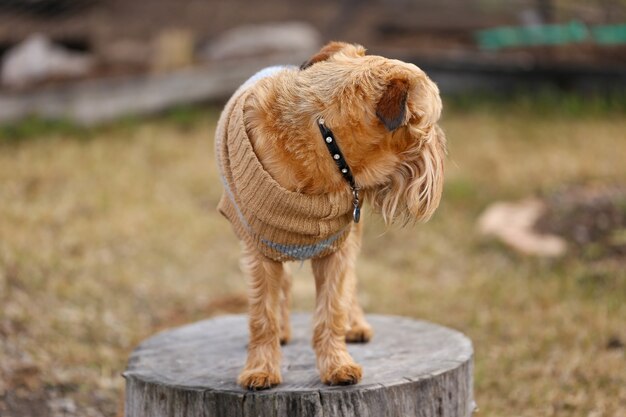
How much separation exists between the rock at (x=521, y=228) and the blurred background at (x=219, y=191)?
0.08 ft

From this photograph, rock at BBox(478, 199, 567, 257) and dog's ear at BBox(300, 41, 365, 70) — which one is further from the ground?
dog's ear at BBox(300, 41, 365, 70)

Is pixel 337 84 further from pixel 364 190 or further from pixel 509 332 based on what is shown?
pixel 509 332

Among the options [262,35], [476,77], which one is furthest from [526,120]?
→ [262,35]

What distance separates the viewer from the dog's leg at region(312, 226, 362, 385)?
3.47 m

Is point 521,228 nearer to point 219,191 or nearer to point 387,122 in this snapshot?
point 219,191

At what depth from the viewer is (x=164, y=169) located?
9891 millimetres

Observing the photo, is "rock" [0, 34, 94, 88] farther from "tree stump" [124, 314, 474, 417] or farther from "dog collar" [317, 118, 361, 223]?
"dog collar" [317, 118, 361, 223]

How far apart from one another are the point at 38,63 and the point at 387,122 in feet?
31.7

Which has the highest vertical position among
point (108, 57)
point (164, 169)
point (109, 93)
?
point (108, 57)

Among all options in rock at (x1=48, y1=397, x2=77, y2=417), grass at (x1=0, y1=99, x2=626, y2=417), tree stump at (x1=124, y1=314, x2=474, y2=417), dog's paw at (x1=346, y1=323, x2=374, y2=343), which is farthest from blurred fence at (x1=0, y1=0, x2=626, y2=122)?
dog's paw at (x1=346, y1=323, x2=374, y2=343)

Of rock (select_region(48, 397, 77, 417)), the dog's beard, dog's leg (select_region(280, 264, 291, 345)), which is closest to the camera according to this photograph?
the dog's beard

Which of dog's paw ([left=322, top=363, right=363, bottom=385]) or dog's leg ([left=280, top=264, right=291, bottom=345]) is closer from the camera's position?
dog's paw ([left=322, top=363, right=363, bottom=385])

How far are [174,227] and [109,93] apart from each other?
140 inches

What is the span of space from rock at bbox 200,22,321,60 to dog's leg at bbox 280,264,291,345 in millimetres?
8907
